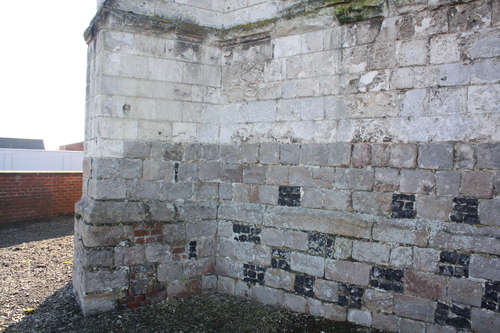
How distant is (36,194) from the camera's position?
31.4 ft

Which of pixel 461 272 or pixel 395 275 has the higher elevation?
pixel 461 272

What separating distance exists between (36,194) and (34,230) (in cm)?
166

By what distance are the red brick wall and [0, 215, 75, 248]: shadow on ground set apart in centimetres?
29

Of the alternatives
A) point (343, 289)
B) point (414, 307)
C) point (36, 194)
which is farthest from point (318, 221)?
point (36, 194)

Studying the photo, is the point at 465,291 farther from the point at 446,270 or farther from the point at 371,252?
the point at 371,252

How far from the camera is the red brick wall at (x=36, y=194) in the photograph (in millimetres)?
8992

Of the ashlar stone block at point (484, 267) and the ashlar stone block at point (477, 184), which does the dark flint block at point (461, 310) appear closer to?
the ashlar stone block at point (484, 267)

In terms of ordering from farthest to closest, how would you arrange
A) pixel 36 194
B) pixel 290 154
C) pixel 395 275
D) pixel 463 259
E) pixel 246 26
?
pixel 36 194 → pixel 246 26 → pixel 290 154 → pixel 395 275 → pixel 463 259

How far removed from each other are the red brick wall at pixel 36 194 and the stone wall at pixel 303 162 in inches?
255

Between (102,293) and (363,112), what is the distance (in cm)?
368

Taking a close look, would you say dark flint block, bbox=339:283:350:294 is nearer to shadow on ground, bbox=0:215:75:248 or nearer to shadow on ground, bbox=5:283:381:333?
shadow on ground, bbox=5:283:381:333

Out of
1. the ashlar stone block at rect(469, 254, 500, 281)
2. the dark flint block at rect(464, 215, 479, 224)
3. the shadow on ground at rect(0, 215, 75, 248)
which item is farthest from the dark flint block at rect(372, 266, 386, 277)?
the shadow on ground at rect(0, 215, 75, 248)

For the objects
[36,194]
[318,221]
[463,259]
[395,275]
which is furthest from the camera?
[36,194]

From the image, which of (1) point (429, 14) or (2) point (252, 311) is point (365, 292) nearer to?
(2) point (252, 311)
